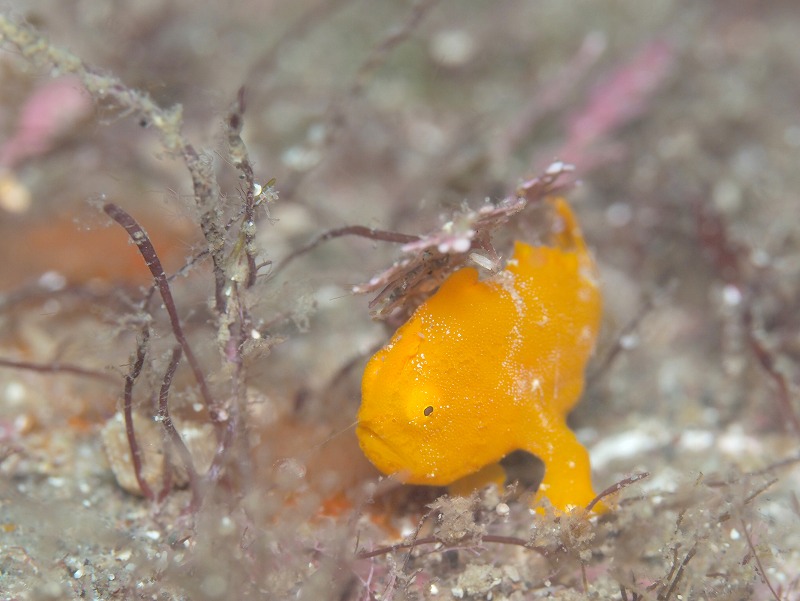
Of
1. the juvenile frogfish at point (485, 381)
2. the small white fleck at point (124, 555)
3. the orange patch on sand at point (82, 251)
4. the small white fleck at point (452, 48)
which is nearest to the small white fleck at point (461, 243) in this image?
the juvenile frogfish at point (485, 381)

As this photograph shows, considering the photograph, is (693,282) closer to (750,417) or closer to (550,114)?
(750,417)

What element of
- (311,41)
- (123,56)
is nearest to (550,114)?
(311,41)

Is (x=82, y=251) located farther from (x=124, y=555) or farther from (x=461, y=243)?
(x=461, y=243)

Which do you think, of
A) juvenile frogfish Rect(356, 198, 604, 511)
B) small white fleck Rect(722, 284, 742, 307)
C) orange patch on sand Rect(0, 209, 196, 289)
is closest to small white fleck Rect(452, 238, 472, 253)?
juvenile frogfish Rect(356, 198, 604, 511)

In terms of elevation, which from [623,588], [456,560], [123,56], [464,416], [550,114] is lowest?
[623,588]

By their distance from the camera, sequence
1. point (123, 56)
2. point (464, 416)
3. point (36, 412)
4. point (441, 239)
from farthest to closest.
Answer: point (123, 56)
point (36, 412)
point (464, 416)
point (441, 239)

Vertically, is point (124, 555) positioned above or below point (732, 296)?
above

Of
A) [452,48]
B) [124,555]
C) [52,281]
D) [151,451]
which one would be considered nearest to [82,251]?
[52,281]

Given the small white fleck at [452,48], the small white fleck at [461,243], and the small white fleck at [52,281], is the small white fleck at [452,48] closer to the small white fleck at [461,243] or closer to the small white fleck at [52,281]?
the small white fleck at [52,281]
